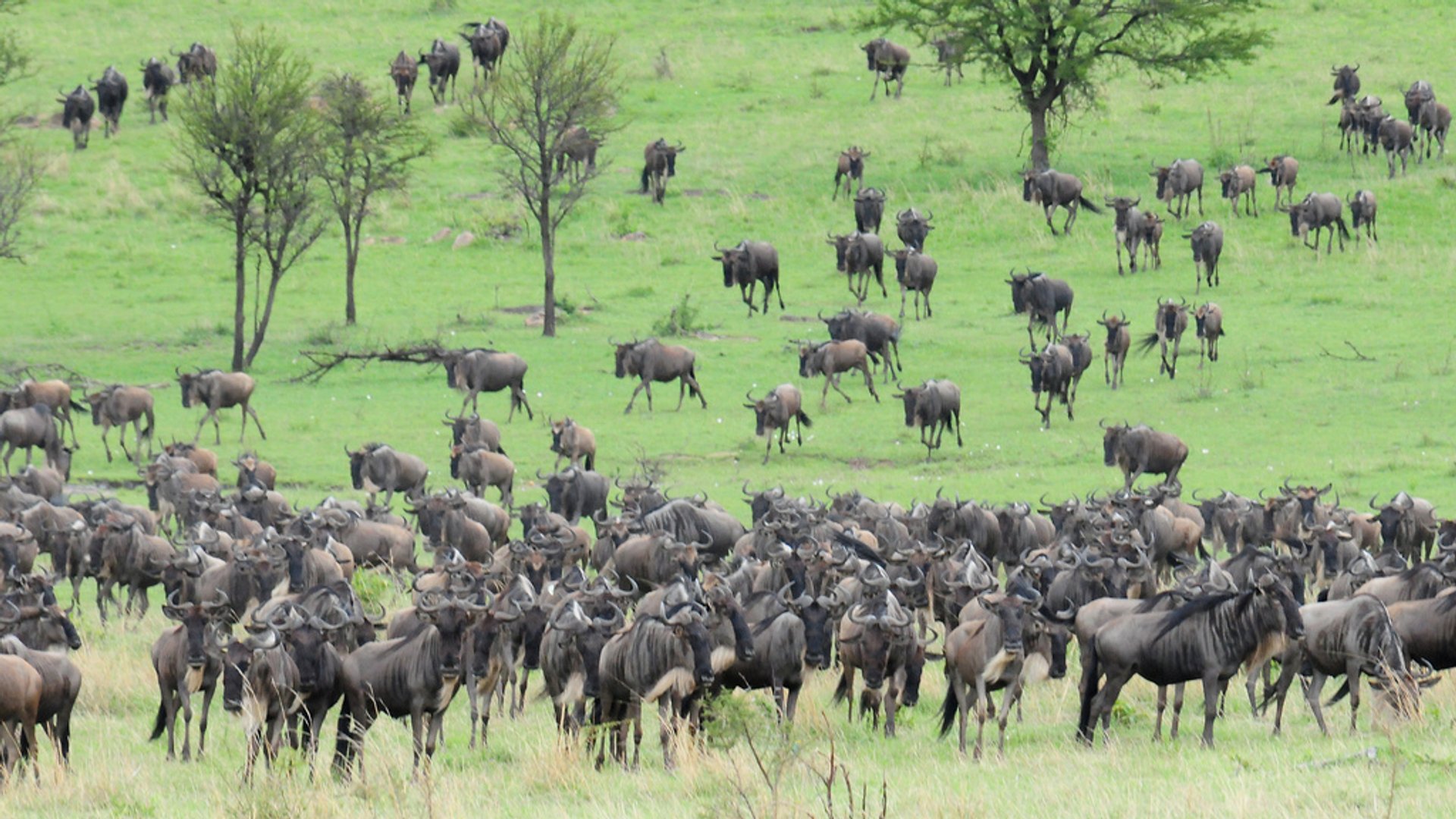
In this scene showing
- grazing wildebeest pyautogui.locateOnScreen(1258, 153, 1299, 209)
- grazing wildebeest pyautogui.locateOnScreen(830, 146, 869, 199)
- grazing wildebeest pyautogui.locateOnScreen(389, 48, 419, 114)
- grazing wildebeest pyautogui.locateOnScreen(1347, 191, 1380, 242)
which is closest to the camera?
grazing wildebeest pyautogui.locateOnScreen(1347, 191, 1380, 242)

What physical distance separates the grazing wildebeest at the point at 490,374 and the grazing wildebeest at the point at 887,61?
25263 millimetres

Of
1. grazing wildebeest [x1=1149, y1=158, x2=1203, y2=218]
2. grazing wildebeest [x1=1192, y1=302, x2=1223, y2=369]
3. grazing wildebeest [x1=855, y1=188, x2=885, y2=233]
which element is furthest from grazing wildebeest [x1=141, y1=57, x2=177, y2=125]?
grazing wildebeest [x1=1192, y1=302, x2=1223, y2=369]

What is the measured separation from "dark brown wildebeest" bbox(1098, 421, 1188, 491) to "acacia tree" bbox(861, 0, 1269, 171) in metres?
19.6

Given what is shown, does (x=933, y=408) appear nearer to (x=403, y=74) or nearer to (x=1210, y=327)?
(x=1210, y=327)

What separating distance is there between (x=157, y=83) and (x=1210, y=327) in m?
31.8

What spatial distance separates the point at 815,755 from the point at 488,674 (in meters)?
2.68

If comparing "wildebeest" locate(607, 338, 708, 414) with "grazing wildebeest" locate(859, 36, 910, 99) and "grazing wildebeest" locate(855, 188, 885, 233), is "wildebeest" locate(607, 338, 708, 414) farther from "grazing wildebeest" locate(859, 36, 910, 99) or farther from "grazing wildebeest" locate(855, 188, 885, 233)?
"grazing wildebeest" locate(859, 36, 910, 99)

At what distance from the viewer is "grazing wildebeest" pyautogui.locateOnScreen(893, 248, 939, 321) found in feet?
121

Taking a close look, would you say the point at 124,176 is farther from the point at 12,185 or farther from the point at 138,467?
the point at 138,467

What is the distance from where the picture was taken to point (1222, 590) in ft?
48.9

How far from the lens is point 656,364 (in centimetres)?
3172

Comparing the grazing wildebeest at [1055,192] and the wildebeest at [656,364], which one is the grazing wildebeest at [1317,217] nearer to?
the grazing wildebeest at [1055,192]

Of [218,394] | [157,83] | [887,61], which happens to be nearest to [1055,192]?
[887,61]

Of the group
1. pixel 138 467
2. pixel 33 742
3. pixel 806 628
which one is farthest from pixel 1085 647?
pixel 138 467
